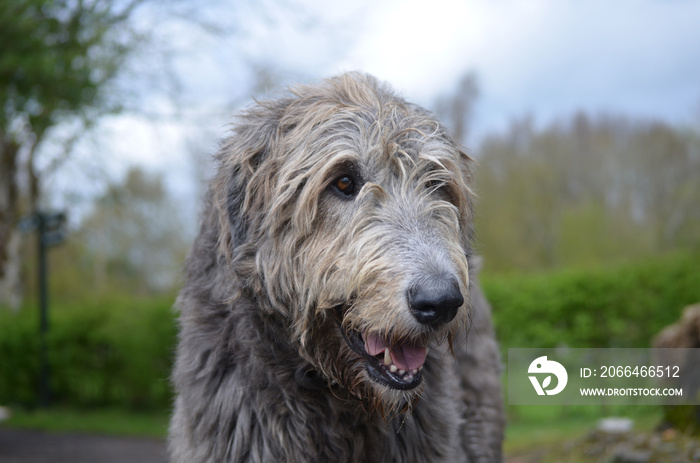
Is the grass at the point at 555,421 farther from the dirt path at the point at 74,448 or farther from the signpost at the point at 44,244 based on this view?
the signpost at the point at 44,244

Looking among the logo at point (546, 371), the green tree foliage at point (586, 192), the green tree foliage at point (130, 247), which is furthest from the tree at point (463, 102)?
the logo at point (546, 371)

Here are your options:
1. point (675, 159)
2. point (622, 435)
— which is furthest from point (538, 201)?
point (622, 435)

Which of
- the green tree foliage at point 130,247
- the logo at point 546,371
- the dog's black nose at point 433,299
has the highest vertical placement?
the green tree foliage at point 130,247

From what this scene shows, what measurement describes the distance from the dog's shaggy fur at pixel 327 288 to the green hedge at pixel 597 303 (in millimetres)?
11079

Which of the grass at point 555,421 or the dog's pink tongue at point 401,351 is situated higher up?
the dog's pink tongue at point 401,351

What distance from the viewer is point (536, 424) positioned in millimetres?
13344

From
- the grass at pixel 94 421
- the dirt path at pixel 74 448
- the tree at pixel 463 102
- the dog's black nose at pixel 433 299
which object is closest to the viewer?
the dog's black nose at pixel 433 299

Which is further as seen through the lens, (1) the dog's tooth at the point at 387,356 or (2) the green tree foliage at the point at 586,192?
(2) the green tree foliage at the point at 586,192

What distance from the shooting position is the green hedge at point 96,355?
15.9 metres

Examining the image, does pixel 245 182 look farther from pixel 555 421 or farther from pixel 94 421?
pixel 94 421

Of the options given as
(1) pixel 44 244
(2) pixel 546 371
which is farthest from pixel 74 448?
(2) pixel 546 371

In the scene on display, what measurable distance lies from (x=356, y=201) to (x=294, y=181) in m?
0.29

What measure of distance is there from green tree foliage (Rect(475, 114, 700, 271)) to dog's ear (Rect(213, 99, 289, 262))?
25.7 m

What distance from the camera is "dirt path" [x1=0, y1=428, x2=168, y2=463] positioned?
1160 cm
